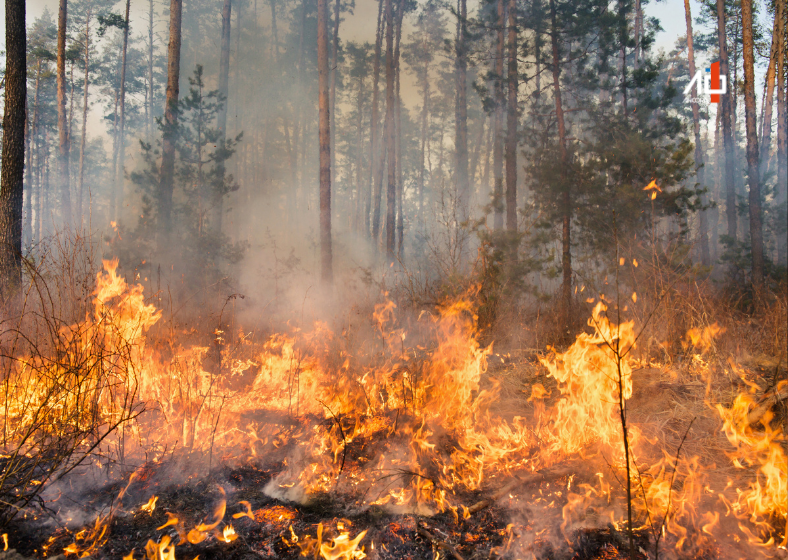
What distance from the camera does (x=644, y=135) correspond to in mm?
9977

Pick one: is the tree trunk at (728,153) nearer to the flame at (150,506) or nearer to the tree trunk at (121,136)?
the flame at (150,506)

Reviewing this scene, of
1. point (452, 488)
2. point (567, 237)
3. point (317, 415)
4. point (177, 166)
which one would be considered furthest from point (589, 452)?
point (177, 166)

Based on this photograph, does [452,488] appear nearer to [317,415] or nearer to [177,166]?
[317,415]

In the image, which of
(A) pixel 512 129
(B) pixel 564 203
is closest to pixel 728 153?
(A) pixel 512 129

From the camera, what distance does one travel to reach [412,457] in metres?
3.44

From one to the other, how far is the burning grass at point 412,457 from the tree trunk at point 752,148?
6639mm

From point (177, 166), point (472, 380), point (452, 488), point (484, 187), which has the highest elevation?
point (484, 187)

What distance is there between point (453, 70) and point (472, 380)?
86.8 feet

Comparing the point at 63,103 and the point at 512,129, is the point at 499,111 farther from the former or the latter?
the point at 63,103

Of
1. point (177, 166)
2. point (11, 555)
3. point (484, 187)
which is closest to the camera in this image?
point (11, 555)

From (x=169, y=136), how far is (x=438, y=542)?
449 inches

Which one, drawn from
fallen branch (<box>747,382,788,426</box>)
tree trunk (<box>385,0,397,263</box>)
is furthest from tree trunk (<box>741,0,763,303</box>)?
tree trunk (<box>385,0,397,263</box>)

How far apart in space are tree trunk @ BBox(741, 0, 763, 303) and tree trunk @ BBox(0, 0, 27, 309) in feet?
45.9

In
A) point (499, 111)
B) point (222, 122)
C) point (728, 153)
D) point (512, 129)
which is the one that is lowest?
point (512, 129)
